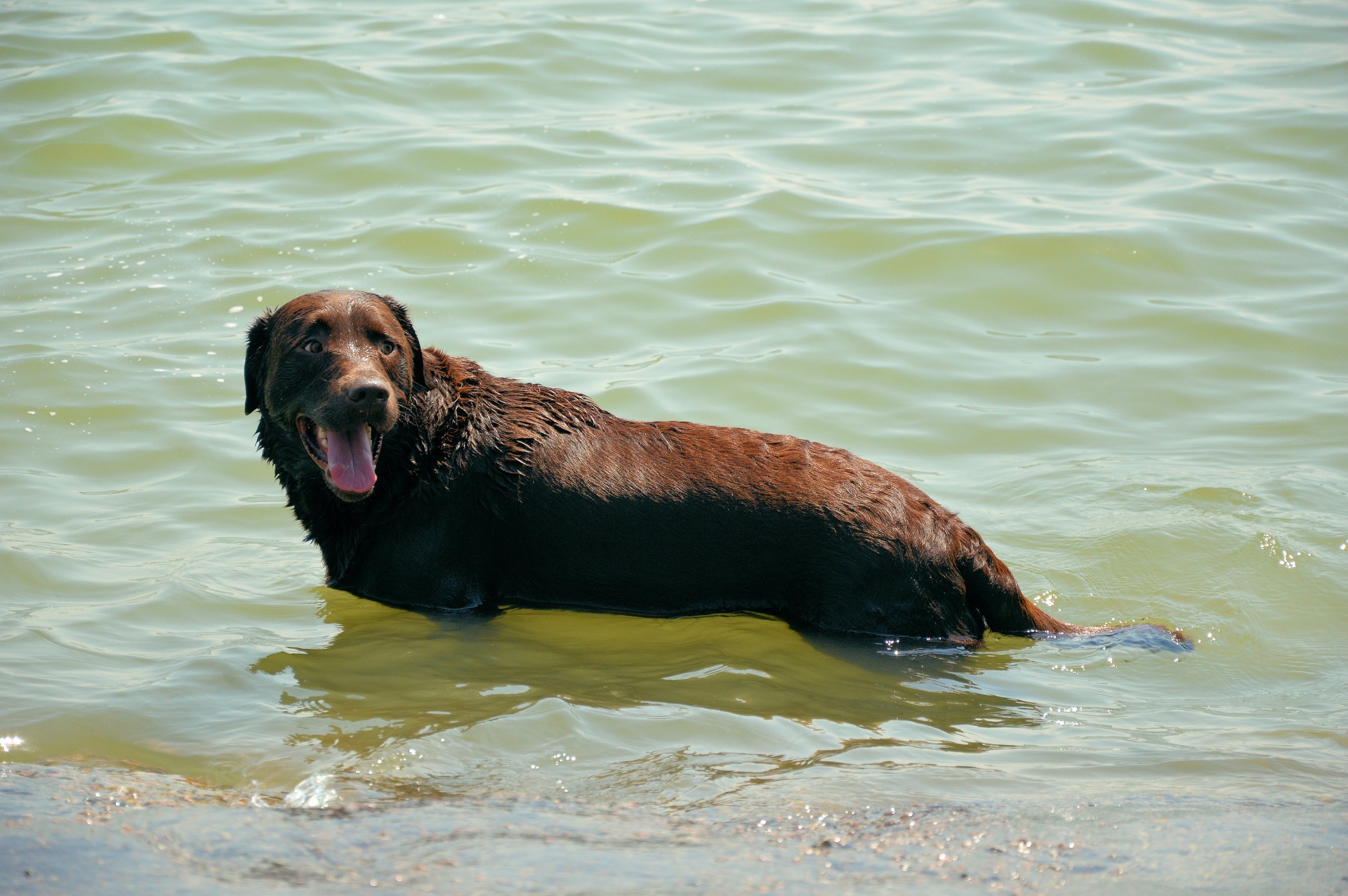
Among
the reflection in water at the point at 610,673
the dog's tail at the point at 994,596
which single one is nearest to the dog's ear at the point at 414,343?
the reflection in water at the point at 610,673

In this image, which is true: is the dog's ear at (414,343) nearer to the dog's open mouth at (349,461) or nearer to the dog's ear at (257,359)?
the dog's open mouth at (349,461)

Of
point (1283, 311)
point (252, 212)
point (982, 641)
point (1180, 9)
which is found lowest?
point (982, 641)

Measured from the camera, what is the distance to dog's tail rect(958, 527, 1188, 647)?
5.57m

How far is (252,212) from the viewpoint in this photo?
11.5m

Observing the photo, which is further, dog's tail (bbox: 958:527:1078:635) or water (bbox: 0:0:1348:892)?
dog's tail (bbox: 958:527:1078:635)

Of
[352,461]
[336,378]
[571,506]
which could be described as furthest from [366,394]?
[571,506]

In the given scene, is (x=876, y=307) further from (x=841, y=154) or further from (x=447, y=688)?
(x=447, y=688)

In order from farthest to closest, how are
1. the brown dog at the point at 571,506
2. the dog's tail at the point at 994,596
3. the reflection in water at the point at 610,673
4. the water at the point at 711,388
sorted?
the dog's tail at the point at 994,596
the brown dog at the point at 571,506
the reflection in water at the point at 610,673
the water at the point at 711,388

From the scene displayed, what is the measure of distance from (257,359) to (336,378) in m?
0.72

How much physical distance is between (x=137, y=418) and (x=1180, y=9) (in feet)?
49.9

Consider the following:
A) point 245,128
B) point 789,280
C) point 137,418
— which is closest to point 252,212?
point 245,128

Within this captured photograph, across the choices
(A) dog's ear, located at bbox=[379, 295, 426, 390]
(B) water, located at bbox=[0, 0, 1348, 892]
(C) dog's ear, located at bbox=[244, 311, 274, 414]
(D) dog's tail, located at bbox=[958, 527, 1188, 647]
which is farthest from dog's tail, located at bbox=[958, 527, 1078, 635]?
(C) dog's ear, located at bbox=[244, 311, 274, 414]

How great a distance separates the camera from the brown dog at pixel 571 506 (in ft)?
17.9

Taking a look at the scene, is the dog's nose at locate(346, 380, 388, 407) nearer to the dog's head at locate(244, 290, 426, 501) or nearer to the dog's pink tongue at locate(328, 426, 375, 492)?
the dog's head at locate(244, 290, 426, 501)
